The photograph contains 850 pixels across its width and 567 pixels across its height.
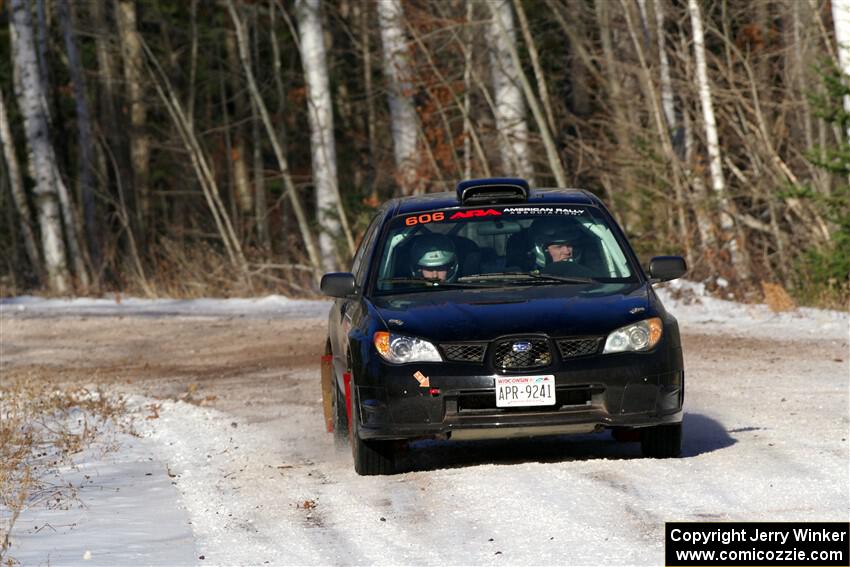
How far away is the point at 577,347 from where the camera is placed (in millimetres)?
8914

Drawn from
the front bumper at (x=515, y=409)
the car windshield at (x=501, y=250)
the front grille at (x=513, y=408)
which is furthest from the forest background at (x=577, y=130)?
the front grille at (x=513, y=408)

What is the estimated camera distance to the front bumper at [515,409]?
8.84 meters

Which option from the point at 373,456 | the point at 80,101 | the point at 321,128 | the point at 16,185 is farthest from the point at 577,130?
the point at 373,456

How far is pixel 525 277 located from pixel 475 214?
680 millimetres

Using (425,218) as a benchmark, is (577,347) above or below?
below

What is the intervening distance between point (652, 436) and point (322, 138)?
2141cm

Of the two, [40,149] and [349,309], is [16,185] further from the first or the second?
[349,309]

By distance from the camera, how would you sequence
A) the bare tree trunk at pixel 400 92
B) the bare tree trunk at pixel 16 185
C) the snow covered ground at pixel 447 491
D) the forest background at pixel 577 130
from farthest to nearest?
the bare tree trunk at pixel 16 185
the bare tree trunk at pixel 400 92
the forest background at pixel 577 130
the snow covered ground at pixel 447 491

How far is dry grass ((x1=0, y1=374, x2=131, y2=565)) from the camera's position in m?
9.22

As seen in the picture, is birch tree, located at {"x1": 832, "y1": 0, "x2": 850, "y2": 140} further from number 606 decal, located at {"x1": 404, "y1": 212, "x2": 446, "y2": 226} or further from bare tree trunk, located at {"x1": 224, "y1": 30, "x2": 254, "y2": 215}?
bare tree trunk, located at {"x1": 224, "y1": 30, "x2": 254, "y2": 215}

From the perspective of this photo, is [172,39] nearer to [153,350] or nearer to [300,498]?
[153,350]

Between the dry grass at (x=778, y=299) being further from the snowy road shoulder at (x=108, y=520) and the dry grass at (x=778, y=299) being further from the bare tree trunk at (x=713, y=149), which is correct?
the snowy road shoulder at (x=108, y=520)

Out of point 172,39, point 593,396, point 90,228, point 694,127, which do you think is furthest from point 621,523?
point 172,39

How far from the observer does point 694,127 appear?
25219 millimetres
